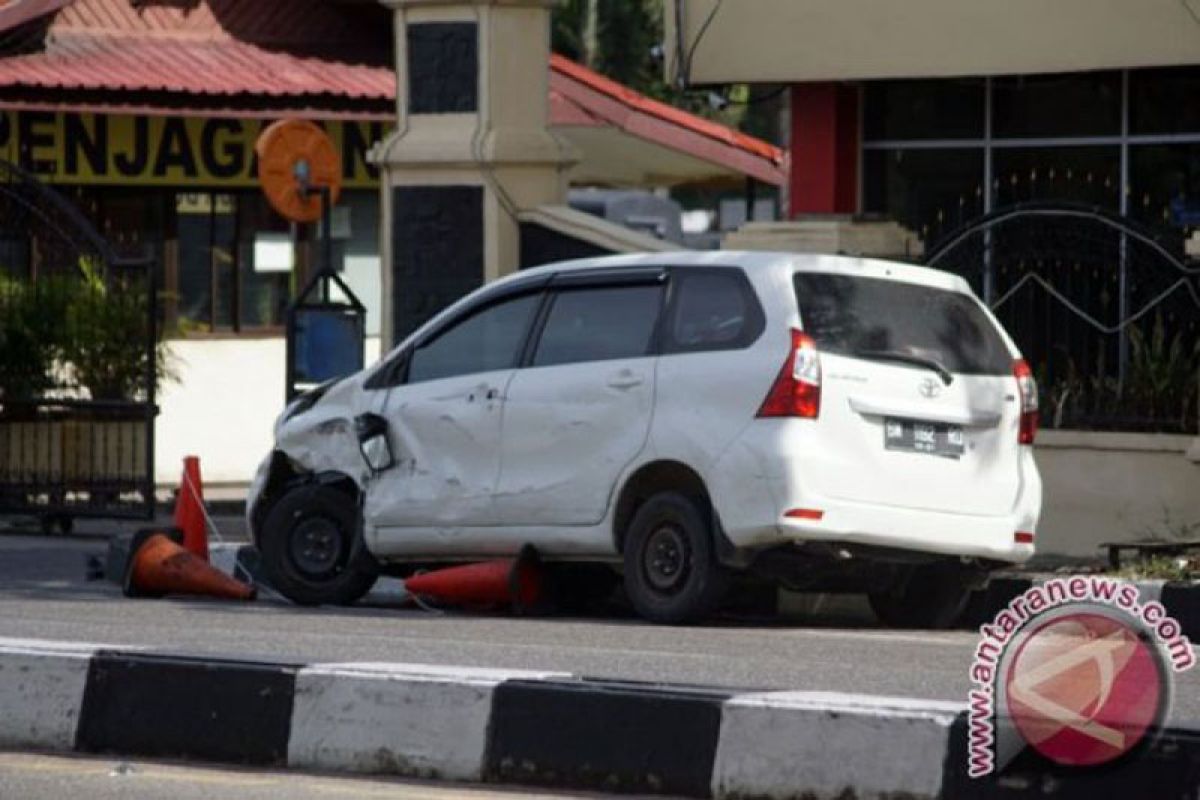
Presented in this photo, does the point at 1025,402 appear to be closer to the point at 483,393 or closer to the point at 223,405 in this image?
the point at 483,393

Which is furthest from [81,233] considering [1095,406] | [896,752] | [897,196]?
[896,752]

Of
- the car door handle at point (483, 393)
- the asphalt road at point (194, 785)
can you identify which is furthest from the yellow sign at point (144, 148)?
the asphalt road at point (194, 785)

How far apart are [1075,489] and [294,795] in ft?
31.7

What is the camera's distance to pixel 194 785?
971 centimetres

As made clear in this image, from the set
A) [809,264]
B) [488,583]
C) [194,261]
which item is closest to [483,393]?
[488,583]

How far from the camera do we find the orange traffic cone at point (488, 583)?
1538 cm

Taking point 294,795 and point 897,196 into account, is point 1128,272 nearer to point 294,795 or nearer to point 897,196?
point 897,196

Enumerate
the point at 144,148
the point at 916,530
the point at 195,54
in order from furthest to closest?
the point at 195,54
the point at 144,148
the point at 916,530

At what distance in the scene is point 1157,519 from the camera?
17969 millimetres

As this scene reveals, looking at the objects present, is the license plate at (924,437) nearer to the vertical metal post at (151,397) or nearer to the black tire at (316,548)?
the black tire at (316,548)

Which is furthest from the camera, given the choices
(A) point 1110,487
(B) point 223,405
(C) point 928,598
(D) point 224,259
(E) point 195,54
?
(D) point 224,259

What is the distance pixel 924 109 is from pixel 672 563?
372 inches

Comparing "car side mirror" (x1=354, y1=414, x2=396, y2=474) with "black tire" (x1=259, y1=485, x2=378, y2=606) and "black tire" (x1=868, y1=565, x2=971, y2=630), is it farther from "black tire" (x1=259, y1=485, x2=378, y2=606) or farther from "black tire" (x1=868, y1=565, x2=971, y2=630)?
"black tire" (x1=868, y1=565, x2=971, y2=630)

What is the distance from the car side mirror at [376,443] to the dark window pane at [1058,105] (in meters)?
7.88
